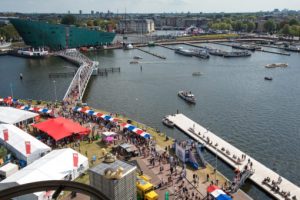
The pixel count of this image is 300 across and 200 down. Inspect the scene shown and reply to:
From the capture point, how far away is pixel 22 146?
28.6 meters

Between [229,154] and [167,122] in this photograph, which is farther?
[167,122]

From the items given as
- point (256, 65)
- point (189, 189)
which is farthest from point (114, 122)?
point (256, 65)

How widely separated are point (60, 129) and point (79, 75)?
75.2 feet

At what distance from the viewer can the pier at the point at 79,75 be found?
49719mm

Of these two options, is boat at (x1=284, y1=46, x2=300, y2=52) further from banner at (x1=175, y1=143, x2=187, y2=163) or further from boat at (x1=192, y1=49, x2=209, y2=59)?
banner at (x1=175, y1=143, x2=187, y2=163)

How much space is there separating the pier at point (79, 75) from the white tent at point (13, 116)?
10.5m

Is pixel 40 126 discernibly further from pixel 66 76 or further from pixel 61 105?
pixel 66 76

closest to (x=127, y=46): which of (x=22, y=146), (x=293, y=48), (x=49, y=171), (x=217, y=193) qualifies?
(x=293, y=48)

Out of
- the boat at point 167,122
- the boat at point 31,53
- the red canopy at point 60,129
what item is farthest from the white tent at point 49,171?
the boat at point 31,53

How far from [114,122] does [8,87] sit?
34100 millimetres

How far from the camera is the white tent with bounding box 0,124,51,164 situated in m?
27.6

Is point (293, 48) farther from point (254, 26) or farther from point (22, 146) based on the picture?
point (22, 146)

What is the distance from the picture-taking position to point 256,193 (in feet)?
80.7

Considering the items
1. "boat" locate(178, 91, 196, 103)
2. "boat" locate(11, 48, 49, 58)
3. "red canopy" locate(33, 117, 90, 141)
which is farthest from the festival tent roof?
"boat" locate(11, 48, 49, 58)
